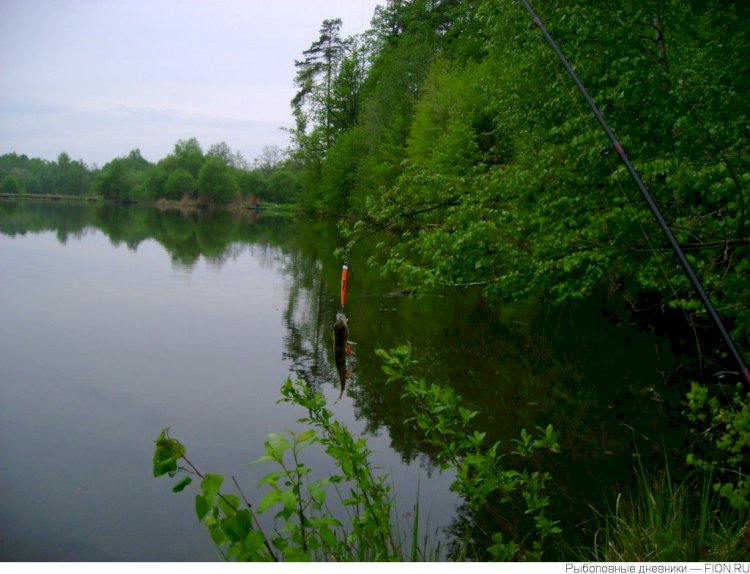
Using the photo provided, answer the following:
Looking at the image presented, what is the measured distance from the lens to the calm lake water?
588cm

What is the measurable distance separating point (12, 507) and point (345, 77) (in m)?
50.2

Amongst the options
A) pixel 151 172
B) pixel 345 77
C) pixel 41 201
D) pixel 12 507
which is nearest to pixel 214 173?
pixel 151 172

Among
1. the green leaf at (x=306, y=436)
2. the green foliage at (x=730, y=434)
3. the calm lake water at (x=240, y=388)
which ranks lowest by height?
the calm lake water at (x=240, y=388)

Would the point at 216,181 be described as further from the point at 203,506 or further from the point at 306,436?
the point at 203,506

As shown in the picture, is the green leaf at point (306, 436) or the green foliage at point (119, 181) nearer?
the green leaf at point (306, 436)

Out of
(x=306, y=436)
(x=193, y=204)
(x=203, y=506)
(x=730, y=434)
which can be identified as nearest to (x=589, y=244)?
(x=730, y=434)

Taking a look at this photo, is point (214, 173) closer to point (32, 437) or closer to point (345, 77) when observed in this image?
point (345, 77)

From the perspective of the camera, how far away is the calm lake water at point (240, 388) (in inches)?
231

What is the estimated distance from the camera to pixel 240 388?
9219 mm

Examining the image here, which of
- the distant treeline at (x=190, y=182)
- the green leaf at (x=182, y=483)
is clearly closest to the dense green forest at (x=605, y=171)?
the green leaf at (x=182, y=483)

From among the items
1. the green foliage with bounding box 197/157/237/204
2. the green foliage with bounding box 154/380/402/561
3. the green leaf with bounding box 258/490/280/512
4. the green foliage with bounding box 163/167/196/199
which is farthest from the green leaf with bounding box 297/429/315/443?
the green foliage with bounding box 163/167/196/199

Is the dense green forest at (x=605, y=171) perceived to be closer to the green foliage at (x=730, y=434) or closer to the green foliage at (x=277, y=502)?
the green foliage at (x=730, y=434)

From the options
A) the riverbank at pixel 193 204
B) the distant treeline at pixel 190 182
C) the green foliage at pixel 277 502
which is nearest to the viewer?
the green foliage at pixel 277 502

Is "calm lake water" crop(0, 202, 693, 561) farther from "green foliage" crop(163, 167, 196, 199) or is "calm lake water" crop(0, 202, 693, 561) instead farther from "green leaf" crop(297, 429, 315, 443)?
"green foliage" crop(163, 167, 196, 199)
